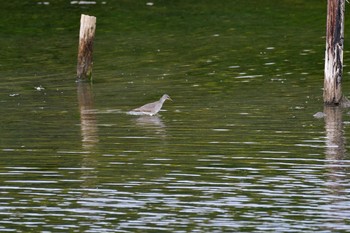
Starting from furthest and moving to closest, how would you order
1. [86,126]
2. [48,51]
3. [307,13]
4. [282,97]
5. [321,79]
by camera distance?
[307,13]
[48,51]
[321,79]
[282,97]
[86,126]

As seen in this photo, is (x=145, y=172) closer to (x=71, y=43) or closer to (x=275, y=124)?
(x=275, y=124)

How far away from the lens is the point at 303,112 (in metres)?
29.0

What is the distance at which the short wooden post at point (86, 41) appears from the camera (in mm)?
35750

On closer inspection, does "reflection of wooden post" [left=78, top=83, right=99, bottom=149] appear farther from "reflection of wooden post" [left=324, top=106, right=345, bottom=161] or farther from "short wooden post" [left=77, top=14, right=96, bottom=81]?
"reflection of wooden post" [left=324, top=106, right=345, bottom=161]

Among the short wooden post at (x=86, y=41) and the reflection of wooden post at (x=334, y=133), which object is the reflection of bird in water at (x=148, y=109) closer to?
the reflection of wooden post at (x=334, y=133)

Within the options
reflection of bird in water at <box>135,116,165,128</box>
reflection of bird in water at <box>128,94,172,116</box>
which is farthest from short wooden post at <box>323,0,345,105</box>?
reflection of bird in water at <box>135,116,165,128</box>

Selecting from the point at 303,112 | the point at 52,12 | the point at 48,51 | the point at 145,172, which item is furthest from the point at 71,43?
the point at 145,172

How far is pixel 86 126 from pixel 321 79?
11.8 meters

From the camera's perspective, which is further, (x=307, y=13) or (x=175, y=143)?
(x=307, y=13)

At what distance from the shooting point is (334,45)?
28781mm

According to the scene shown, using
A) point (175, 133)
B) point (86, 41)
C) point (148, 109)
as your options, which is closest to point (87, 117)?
point (148, 109)

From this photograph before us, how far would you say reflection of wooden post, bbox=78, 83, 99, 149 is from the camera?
24.6 m

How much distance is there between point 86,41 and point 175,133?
36.5 ft

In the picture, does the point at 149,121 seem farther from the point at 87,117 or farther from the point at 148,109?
the point at 87,117
